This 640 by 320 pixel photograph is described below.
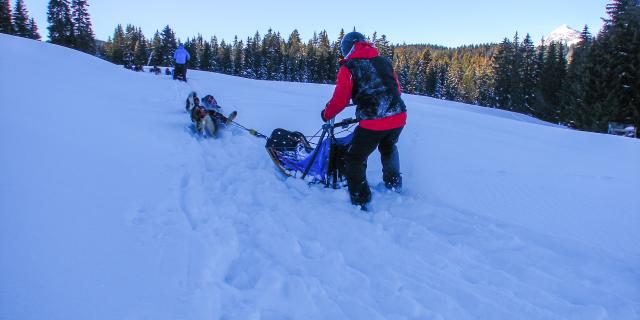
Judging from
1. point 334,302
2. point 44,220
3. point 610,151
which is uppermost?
point 610,151

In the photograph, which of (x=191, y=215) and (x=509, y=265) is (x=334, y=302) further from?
(x=191, y=215)

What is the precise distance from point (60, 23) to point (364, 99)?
4896 cm

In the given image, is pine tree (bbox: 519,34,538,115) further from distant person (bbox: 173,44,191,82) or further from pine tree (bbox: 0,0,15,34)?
pine tree (bbox: 0,0,15,34)

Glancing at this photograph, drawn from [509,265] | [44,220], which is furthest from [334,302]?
[44,220]

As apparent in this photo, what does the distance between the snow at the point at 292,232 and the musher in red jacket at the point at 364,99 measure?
0.41 meters

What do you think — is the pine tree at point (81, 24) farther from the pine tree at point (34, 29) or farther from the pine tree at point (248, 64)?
the pine tree at point (248, 64)

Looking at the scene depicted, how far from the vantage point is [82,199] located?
3.00 metres

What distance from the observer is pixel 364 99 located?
3.65 metres

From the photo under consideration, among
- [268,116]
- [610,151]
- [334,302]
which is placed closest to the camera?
[334,302]

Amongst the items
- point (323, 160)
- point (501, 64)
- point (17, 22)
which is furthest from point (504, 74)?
point (17, 22)

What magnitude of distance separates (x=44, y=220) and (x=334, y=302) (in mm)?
1949

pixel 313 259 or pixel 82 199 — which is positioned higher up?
pixel 82 199

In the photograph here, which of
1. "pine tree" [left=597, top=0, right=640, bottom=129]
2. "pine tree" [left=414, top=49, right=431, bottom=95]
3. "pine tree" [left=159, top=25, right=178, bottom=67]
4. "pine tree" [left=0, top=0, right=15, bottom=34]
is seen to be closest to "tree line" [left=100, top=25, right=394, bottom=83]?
"pine tree" [left=159, top=25, right=178, bottom=67]

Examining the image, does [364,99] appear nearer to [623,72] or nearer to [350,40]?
[350,40]
